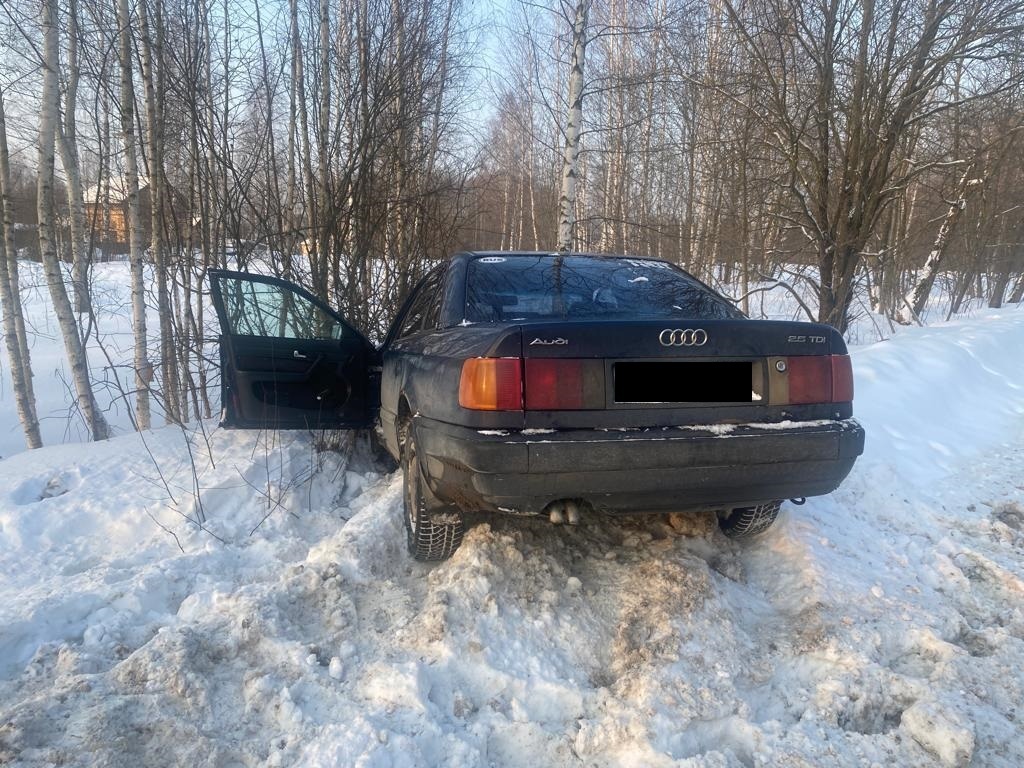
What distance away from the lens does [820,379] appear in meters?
2.44

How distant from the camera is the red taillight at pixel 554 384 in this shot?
86.2 inches

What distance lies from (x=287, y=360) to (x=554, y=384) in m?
2.41

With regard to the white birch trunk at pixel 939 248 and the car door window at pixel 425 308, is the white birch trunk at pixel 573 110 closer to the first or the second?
the car door window at pixel 425 308

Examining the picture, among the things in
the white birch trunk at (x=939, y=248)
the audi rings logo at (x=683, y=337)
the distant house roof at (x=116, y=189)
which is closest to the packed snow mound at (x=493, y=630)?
the audi rings logo at (x=683, y=337)

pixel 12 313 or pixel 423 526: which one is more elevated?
A: pixel 12 313

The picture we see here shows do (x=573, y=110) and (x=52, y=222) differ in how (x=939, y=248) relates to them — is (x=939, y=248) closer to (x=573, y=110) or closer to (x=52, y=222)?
(x=573, y=110)

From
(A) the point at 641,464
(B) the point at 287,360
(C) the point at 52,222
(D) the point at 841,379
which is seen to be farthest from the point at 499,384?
(C) the point at 52,222

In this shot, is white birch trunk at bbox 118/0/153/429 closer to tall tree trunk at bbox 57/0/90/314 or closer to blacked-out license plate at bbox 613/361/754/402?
tall tree trunk at bbox 57/0/90/314

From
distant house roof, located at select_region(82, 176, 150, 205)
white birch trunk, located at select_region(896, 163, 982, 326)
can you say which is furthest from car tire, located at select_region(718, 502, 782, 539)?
white birch trunk, located at select_region(896, 163, 982, 326)

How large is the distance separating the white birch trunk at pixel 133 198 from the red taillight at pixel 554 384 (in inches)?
189

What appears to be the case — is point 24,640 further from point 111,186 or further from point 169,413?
point 111,186

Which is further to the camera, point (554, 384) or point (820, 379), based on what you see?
point (820, 379)

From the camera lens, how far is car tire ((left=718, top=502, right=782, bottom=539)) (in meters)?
2.89

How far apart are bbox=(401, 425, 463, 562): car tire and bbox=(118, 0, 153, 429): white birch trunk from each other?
13.0 feet
